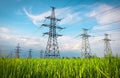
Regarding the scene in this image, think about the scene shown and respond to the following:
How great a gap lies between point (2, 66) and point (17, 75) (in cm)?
36

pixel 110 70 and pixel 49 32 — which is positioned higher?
pixel 49 32

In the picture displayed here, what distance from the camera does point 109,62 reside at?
320 cm

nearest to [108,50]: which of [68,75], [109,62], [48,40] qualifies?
[109,62]

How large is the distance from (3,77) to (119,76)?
176 cm

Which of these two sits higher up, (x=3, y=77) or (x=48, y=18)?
(x=48, y=18)

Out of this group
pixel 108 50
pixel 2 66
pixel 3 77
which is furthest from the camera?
pixel 2 66

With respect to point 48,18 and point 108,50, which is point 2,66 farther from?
point 48,18

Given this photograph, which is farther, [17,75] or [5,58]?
[5,58]

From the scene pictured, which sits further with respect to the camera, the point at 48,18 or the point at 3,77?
the point at 48,18

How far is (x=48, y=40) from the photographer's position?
106ft

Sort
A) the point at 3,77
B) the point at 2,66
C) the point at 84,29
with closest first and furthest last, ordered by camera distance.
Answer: the point at 3,77
the point at 2,66
the point at 84,29

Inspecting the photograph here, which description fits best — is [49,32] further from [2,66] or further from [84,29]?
[2,66]

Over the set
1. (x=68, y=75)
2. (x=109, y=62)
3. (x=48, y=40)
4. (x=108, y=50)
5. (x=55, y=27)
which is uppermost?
(x=55, y=27)

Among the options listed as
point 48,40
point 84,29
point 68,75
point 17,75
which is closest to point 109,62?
point 68,75
